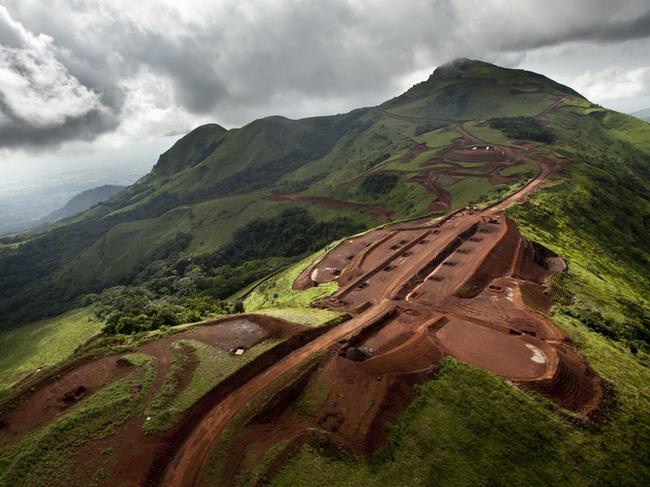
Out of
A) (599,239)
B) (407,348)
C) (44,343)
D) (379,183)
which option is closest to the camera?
(407,348)

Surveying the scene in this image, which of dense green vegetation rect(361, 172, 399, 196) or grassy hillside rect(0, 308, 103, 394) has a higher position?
dense green vegetation rect(361, 172, 399, 196)

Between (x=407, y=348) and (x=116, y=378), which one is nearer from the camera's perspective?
(x=116, y=378)

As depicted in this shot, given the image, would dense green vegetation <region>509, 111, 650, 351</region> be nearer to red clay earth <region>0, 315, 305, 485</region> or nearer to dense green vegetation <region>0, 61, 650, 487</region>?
dense green vegetation <region>0, 61, 650, 487</region>

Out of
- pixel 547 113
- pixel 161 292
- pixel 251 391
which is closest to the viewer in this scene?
pixel 251 391

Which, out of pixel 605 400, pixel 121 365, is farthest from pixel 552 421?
pixel 121 365

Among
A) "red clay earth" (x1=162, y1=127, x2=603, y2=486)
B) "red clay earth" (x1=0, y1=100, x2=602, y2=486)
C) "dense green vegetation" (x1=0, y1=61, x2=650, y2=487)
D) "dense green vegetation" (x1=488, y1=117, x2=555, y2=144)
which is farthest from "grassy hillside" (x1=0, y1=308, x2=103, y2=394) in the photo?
"dense green vegetation" (x1=488, y1=117, x2=555, y2=144)

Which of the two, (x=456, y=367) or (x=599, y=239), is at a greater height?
(x=456, y=367)

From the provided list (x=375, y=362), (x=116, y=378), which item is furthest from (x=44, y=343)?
(x=375, y=362)

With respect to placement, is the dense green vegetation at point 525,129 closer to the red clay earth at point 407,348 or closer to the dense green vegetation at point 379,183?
the dense green vegetation at point 379,183

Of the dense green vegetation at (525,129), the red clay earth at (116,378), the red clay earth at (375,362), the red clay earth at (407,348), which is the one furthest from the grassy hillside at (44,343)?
A: the dense green vegetation at (525,129)

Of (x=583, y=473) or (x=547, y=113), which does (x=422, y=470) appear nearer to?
(x=583, y=473)

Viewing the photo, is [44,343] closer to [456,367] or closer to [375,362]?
[375,362]
